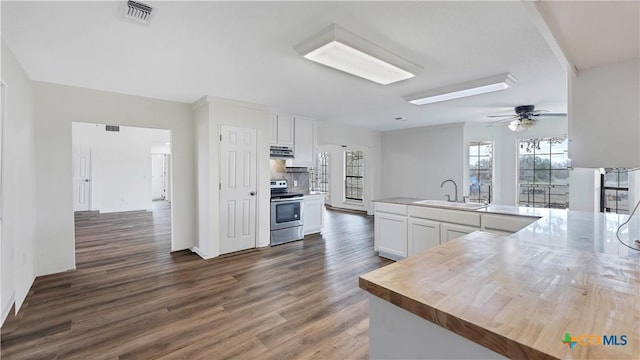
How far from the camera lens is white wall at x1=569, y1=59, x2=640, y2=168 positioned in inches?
51.6

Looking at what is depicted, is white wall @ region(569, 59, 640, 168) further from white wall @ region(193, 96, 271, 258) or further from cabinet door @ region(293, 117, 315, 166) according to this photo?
cabinet door @ region(293, 117, 315, 166)

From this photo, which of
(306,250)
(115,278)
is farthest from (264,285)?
(115,278)

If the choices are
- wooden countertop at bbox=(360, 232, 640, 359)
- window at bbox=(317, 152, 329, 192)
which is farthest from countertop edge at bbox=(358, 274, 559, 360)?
window at bbox=(317, 152, 329, 192)

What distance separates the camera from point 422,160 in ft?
23.5

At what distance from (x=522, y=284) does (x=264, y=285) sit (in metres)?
2.68

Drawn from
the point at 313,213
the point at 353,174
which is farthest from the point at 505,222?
the point at 353,174

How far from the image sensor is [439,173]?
6859 millimetres

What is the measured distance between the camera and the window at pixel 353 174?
8914 mm

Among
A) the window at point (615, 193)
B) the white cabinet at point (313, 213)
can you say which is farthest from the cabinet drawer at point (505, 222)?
the white cabinet at point (313, 213)

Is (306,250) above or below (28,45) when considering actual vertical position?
below

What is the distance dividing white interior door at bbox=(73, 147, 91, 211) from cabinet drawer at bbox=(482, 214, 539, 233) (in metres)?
9.87

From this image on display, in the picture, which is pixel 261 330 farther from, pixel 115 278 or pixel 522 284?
pixel 115 278

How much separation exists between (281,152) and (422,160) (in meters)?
3.81

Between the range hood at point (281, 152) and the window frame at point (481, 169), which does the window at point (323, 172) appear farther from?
the window frame at point (481, 169)
